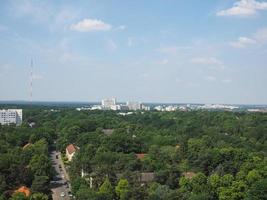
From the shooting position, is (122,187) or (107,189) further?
(122,187)

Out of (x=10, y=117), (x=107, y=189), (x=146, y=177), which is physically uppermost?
(x=10, y=117)

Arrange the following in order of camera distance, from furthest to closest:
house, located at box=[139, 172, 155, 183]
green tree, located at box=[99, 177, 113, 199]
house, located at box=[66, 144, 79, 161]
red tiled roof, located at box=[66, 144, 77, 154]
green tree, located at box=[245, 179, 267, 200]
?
red tiled roof, located at box=[66, 144, 77, 154]
house, located at box=[66, 144, 79, 161]
house, located at box=[139, 172, 155, 183]
green tree, located at box=[99, 177, 113, 199]
green tree, located at box=[245, 179, 267, 200]

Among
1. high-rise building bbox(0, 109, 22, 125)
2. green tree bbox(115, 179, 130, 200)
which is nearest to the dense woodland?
green tree bbox(115, 179, 130, 200)

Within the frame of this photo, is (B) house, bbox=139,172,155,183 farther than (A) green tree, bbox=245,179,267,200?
Yes

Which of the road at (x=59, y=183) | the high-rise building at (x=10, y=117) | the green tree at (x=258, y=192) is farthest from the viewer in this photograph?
the high-rise building at (x=10, y=117)

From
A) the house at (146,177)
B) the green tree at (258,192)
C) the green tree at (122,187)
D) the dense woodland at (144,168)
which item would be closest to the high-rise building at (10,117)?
the dense woodland at (144,168)

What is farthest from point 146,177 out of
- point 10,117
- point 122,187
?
point 10,117

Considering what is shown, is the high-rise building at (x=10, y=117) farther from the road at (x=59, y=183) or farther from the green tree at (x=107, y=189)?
the green tree at (x=107, y=189)

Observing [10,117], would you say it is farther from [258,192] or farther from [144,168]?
[258,192]

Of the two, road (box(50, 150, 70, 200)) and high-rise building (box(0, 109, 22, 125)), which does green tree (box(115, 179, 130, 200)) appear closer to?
road (box(50, 150, 70, 200))

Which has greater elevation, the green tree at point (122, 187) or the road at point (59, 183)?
the green tree at point (122, 187)

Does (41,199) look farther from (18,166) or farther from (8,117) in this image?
(8,117)

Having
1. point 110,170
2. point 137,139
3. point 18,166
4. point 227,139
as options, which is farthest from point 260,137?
point 18,166
